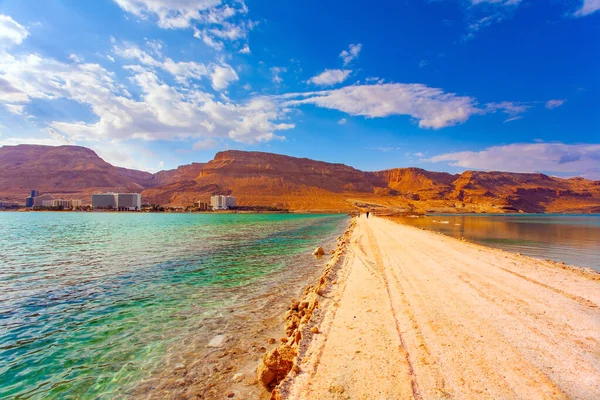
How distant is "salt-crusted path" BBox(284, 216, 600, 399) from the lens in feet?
11.8

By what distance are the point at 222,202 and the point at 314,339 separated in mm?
140317

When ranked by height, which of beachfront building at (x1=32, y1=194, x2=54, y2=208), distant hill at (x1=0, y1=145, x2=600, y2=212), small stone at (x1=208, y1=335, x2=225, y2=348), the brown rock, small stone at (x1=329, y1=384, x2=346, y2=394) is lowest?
small stone at (x1=208, y1=335, x2=225, y2=348)

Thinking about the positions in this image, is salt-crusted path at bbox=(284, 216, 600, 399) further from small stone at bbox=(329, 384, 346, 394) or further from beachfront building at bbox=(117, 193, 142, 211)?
beachfront building at bbox=(117, 193, 142, 211)

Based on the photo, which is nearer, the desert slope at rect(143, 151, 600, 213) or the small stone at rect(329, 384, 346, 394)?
the small stone at rect(329, 384, 346, 394)

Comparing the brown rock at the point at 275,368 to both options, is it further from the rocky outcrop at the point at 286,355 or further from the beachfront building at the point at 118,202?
the beachfront building at the point at 118,202

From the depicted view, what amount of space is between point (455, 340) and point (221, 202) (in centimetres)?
14120

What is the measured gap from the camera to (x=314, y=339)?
16.7 feet

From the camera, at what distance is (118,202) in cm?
15275

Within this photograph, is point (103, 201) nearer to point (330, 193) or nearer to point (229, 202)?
point (229, 202)

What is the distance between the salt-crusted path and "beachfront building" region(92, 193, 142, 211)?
167599 millimetres

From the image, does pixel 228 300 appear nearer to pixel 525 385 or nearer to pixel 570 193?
pixel 525 385

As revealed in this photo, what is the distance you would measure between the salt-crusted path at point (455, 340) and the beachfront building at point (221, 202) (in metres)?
136

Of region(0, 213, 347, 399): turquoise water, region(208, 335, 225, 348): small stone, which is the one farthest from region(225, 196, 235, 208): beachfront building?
region(208, 335, 225, 348): small stone

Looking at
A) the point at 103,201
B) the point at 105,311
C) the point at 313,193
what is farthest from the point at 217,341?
the point at 103,201
